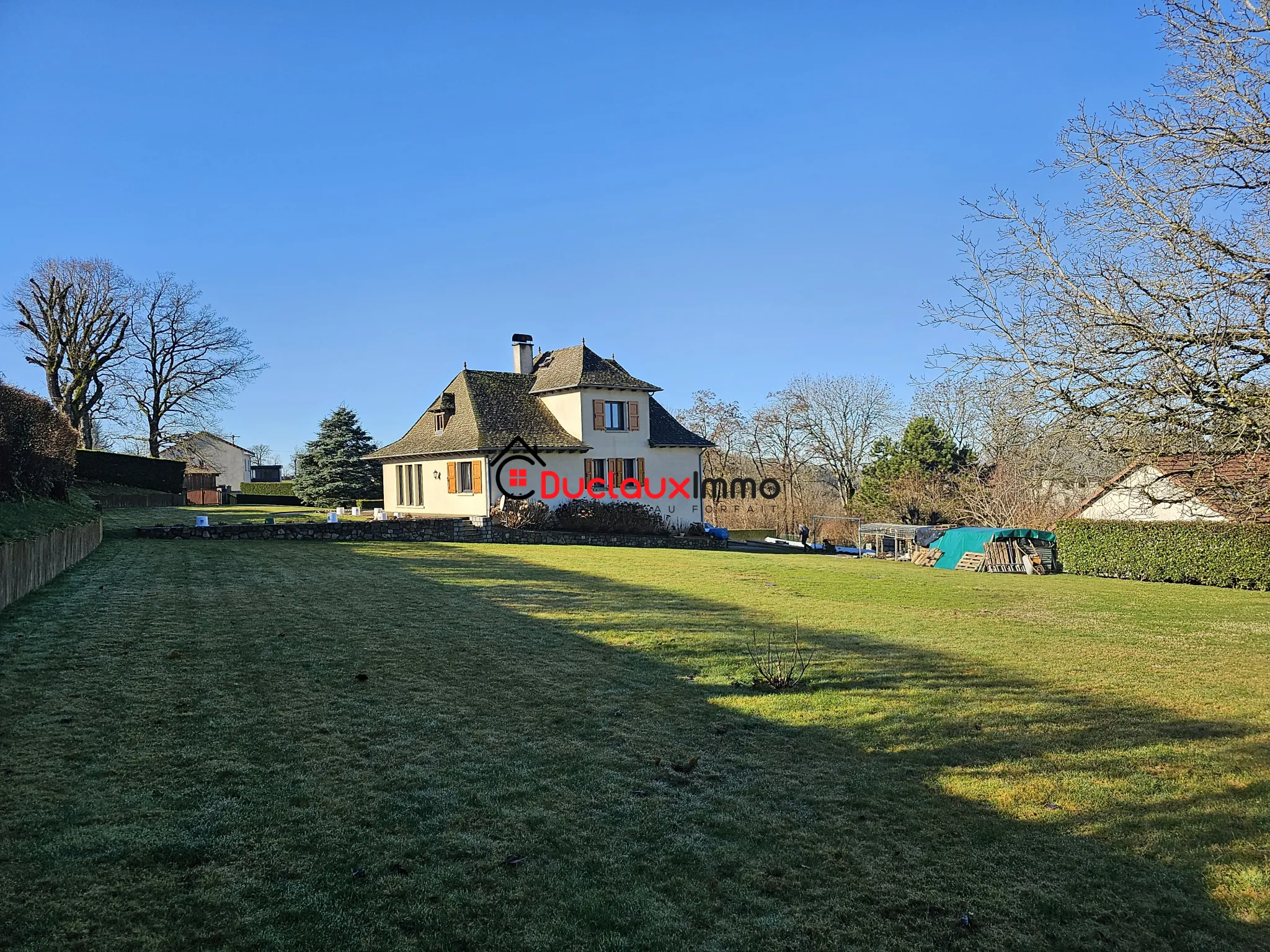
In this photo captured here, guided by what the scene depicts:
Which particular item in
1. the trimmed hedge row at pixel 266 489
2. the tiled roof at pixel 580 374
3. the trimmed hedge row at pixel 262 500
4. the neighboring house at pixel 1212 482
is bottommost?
the neighboring house at pixel 1212 482

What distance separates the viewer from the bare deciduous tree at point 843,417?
53094 millimetres

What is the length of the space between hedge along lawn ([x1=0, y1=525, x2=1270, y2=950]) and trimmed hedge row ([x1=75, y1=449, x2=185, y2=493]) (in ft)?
99.6

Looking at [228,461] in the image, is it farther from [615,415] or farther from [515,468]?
[615,415]

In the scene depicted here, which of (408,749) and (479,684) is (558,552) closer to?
(479,684)

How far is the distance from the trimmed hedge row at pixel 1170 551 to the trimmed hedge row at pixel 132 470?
122ft

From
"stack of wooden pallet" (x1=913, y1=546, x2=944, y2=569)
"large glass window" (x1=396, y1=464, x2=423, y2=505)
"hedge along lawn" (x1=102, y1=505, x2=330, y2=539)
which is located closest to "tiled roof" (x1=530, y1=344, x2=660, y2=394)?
"large glass window" (x1=396, y1=464, x2=423, y2=505)

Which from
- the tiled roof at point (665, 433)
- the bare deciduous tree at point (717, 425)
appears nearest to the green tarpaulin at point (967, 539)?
the tiled roof at point (665, 433)

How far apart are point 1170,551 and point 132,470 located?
39.8 meters

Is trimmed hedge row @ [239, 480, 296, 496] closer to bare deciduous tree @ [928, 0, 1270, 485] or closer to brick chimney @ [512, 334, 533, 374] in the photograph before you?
brick chimney @ [512, 334, 533, 374]

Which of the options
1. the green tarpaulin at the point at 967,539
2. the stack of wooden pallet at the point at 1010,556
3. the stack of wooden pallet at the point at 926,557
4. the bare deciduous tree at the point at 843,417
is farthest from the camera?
the bare deciduous tree at the point at 843,417

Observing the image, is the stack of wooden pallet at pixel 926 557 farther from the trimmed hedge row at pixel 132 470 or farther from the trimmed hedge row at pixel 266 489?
the trimmed hedge row at pixel 266 489

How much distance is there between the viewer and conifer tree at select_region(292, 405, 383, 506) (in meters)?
42.4

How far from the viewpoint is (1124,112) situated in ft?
26.6

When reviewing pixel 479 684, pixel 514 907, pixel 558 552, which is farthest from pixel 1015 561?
pixel 514 907
